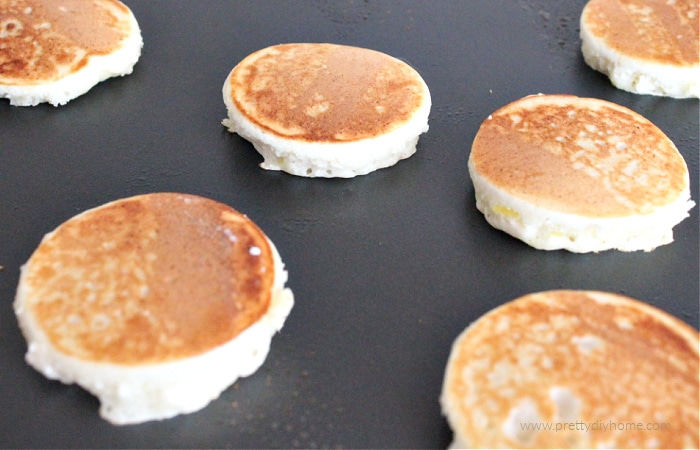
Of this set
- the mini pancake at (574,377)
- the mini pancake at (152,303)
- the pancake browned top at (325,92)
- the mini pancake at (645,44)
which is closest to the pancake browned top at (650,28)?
the mini pancake at (645,44)

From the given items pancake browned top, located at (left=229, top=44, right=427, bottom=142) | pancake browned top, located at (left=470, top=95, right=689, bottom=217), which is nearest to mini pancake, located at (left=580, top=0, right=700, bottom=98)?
pancake browned top, located at (left=470, top=95, right=689, bottom=217)

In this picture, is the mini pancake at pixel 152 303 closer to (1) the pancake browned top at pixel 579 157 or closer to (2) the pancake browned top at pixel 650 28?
(1) the pancake browned top at pixel 579 157

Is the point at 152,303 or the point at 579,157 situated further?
the point at 579,157

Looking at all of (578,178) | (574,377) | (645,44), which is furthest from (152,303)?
(645,44)

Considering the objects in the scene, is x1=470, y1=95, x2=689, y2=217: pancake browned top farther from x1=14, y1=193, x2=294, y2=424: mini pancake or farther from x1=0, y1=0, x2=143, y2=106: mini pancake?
x1=0, y1=0, x2=143, y2=106: mini pancake

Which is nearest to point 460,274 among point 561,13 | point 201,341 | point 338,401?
point 338,401

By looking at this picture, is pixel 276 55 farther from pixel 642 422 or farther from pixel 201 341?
pixel 642 422

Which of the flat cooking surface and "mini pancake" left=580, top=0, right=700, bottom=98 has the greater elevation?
"mini pancake" left=580, top=0, right=700, bottom=98

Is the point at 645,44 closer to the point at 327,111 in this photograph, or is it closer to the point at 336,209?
the point at 327,111
